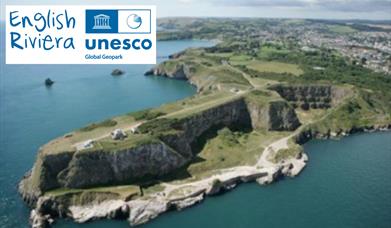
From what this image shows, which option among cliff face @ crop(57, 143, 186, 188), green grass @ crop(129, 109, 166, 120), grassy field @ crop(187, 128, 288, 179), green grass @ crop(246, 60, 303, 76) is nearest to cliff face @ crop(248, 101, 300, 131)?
grassy field @ crop(187, 128, 288, 179)

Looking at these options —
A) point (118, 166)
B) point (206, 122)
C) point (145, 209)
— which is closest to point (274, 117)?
point (206, 122)

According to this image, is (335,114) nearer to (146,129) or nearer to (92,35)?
(146,129)

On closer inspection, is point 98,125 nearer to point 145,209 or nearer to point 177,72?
point 145,209

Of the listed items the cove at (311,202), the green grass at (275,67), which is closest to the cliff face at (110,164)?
the cove at (311,202)

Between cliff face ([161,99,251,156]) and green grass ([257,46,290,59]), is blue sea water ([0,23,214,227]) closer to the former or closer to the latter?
cliff face ([161,99,251,156])

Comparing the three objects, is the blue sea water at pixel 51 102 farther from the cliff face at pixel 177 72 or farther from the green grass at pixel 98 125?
the green grass at pixel 98 125

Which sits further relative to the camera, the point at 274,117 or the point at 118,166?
the point at 274,117

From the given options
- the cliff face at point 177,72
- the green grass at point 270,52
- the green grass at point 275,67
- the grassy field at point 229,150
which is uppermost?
the green grass at point 270,52

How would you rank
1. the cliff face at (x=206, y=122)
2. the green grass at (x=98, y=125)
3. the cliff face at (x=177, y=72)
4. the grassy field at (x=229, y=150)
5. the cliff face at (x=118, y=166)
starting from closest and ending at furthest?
the cliff face at (x=118, y=166) < the grassy field at (x=229, y=150) < the cliff face at (x=206, y=122) < the green grass at (x=98, y=125) < the cliff face at (x=177, y=72)
